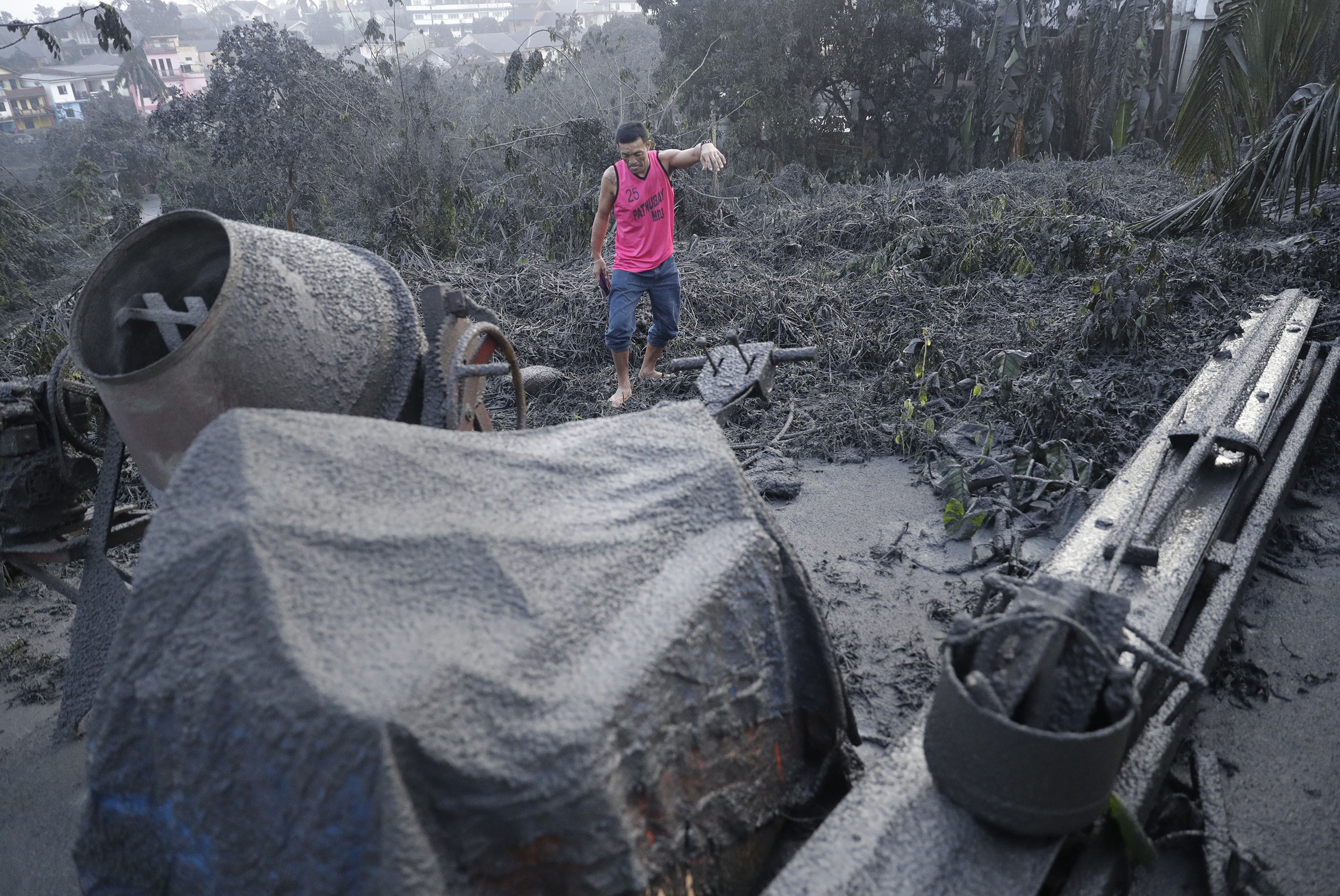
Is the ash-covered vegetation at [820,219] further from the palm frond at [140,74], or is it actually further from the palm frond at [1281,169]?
the palm frond at [140,74]

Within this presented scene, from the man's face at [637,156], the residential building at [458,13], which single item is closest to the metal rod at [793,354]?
the man's face at [637,156]

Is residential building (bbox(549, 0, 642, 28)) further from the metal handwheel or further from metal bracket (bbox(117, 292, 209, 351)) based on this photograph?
metal bracket (bbox(117, 292, 209, 351))

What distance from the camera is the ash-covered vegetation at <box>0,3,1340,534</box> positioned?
5.51 m

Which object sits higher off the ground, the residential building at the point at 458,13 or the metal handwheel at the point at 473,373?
the residential building at the point at 458,13

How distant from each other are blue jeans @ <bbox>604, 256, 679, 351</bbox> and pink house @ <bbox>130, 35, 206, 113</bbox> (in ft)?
146

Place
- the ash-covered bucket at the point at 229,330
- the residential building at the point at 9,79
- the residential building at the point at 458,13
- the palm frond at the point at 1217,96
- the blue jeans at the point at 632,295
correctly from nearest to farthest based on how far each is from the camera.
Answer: the ash-covered bucket at the point at 229,330 → the blue jeans at the point at 632,295 → the palm frond at the point at 1217,96 → the residential building at the point at 9,79 → the residential building at the point at 458,13

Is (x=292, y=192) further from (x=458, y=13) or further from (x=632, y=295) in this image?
(x=458, y=13)

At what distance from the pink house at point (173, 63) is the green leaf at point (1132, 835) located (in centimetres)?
4908

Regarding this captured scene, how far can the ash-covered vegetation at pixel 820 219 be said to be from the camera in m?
5.51

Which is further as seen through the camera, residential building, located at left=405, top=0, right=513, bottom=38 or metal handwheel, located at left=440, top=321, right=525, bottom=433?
residential building, located at left=405, top=0, right=513, bottom=38

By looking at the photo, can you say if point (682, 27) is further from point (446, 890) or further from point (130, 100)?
point (130, 100)

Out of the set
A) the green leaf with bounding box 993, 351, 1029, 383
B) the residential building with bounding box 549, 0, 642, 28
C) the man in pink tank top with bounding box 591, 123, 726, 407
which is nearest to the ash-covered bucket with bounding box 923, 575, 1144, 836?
the green leaf with bounding box 993, 351, 1029, 383

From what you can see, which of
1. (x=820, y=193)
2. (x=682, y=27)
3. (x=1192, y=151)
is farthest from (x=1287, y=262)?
(x=682, y=27)

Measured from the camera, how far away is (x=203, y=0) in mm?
67438
